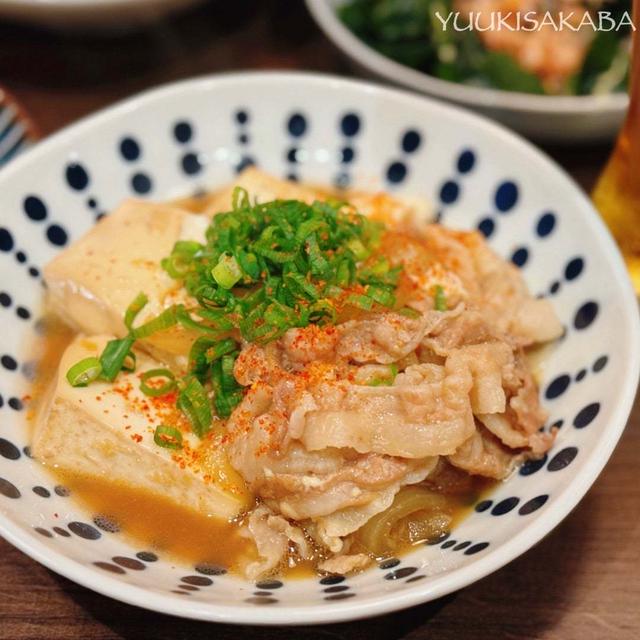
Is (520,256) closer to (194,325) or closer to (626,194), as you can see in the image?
(626,194)

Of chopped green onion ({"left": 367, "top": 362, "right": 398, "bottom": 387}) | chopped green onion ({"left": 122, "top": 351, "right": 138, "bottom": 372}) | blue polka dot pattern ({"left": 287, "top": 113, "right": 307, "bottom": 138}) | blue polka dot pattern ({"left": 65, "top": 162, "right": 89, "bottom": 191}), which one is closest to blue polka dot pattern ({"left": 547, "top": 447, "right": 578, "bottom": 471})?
chopped green onion ({"left": 367, "top": 362, "right": 398, "bottom": 387})

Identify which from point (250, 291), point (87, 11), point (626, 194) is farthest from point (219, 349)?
point (87, 11)

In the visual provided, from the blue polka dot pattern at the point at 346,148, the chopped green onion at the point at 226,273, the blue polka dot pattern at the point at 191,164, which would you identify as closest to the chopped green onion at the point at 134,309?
the chopped green onion at the point at 226,273

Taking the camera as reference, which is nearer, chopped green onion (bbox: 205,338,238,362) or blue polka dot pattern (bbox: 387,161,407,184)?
chopped green onion (bbox: 205,338,238,362)

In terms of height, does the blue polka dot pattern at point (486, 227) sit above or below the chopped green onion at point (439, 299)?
below

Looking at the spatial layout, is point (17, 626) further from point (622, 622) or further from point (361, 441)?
point (622, 622)

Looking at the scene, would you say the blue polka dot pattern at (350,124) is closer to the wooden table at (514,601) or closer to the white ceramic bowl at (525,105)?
the white ceramic bowl at (525,105)

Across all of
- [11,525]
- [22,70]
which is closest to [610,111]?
[11,525]

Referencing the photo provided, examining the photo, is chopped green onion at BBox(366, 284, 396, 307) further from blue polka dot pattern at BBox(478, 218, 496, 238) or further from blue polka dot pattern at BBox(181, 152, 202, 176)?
blue polka dot pattern at BBox(181, 152, 202, 176)
